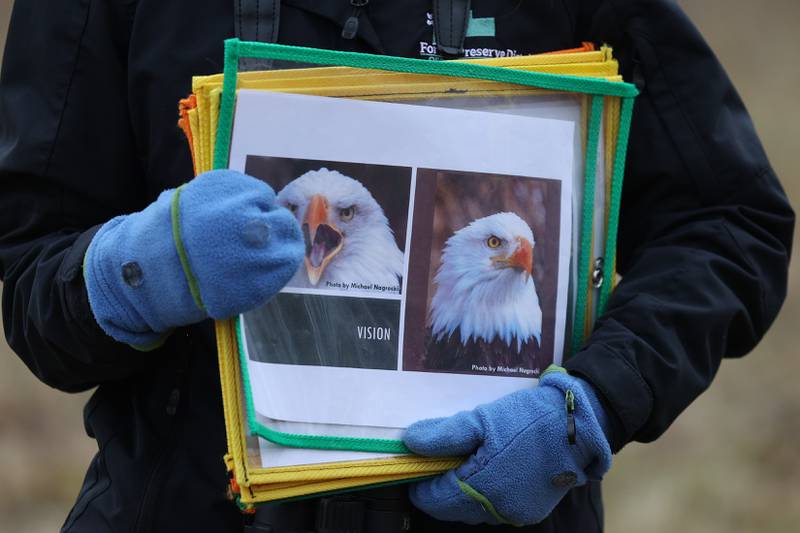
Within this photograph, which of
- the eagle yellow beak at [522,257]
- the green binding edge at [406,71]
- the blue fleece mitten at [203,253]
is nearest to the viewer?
the blue fleece mitten at [203,253]

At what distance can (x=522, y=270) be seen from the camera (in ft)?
4.27

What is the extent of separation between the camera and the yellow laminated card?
1.20 meters

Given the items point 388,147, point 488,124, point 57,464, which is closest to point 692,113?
point 488,124

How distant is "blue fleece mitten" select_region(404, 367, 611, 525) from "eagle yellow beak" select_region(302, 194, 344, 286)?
7.8 inches

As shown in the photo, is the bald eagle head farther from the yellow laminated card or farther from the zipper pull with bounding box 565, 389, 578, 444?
the zipper pull with bounding box 565, 389, 578, 444

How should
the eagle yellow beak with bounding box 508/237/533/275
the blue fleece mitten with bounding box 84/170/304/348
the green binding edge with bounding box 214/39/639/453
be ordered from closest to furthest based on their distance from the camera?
the blue fleece mitten with bounding box 84/170/304/348 → the green binding edge with bounding box 214/39/639/453 → the eagle yellow beak with bounding box 508/237/533/275

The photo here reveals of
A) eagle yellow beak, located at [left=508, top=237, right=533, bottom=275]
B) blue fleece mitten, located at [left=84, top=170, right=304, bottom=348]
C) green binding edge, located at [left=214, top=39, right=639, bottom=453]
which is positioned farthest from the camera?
eagle yellow beak, located at [left=508, top=237, right=533, bottom=275]

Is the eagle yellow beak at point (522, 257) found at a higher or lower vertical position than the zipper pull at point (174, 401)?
higher

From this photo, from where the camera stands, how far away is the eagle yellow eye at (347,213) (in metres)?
1.24

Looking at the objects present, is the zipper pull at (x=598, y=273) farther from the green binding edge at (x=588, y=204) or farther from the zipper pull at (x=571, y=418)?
the zipper pull at (x=571, y=418)

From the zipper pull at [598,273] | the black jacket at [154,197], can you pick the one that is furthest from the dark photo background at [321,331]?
the zipper pull at [598,273]

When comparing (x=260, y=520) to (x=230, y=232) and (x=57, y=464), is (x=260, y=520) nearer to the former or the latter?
(x=230, y=232)

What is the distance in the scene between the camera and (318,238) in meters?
1.23

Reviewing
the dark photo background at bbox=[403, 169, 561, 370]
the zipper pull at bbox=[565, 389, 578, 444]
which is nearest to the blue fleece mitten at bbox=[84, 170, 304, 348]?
the dark photo background at bbox=[403, 169, 561, 370]
